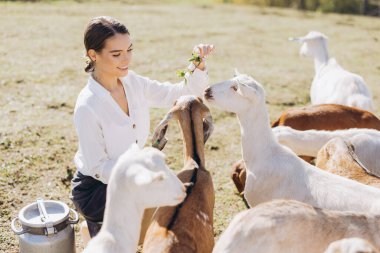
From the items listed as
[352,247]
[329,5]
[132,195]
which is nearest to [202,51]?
[132,195]

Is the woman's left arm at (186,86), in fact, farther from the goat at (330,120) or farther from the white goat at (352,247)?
the white goat at (352,247)

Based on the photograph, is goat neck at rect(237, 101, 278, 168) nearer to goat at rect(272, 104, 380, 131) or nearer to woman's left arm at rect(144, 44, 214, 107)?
woman's left arm at rect(144, 44, 214, 107)

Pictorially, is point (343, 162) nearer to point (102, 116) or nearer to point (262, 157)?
point (262, 157)

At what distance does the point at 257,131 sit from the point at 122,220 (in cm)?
156

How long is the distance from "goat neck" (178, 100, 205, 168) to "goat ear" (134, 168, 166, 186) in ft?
3.28

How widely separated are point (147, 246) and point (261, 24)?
37.2 ft

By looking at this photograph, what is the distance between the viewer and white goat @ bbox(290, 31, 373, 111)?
6073mm

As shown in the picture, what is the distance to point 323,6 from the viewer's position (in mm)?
16906

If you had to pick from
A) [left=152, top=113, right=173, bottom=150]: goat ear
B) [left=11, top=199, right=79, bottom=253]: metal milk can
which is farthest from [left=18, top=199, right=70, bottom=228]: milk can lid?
[left=152, top=113, right=173, bottom=150]: goat ear

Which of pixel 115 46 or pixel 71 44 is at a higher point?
pixel 115 46

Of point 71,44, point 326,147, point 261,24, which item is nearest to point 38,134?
point 326,147

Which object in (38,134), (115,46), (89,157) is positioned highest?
(115,46)

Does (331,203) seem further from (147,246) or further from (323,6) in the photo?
(323,6)

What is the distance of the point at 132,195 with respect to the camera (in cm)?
258
